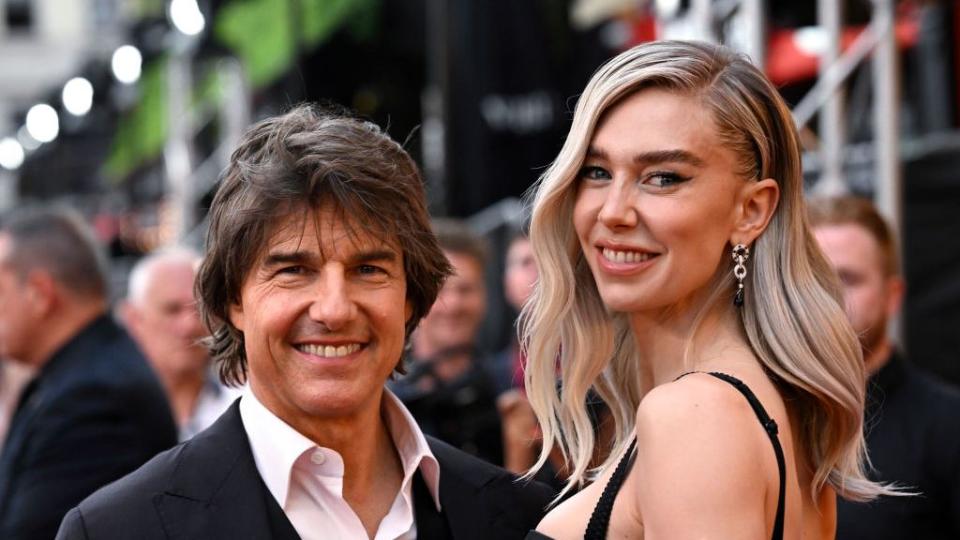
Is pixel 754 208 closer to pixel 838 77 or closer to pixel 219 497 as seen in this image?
pixel 219 497

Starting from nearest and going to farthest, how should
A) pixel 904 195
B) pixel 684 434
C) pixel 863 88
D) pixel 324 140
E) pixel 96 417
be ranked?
pixel 684 434
pixel 324 140
pixel 96 417
pixel 904 195
pixel 863 88

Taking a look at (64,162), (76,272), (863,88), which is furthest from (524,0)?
(64,162)

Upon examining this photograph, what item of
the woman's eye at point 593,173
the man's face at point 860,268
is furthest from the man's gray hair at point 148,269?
the woman's eye at point 593,173

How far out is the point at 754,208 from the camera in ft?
9.89

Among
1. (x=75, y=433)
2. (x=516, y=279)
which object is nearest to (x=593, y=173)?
(x=75, y=433)

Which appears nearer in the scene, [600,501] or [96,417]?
[600,501]

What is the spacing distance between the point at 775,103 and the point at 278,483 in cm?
126

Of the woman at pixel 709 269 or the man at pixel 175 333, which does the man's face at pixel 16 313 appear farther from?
the woman at pixel 709 269

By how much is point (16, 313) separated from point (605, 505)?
318cm

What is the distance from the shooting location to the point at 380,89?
1453 cm

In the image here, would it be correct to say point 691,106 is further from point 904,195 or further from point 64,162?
point 64,162

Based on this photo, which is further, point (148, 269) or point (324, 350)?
point (148, 269)

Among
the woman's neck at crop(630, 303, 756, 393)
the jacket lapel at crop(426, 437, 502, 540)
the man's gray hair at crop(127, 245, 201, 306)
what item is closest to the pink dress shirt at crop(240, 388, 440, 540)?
the jacket lapel at crop(426, 437, 502, 540)

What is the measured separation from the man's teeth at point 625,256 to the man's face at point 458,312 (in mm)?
3192
